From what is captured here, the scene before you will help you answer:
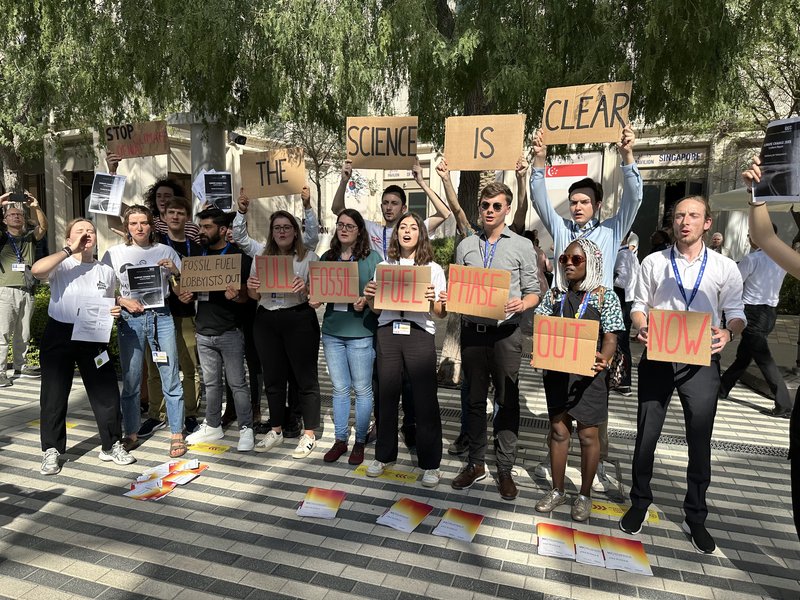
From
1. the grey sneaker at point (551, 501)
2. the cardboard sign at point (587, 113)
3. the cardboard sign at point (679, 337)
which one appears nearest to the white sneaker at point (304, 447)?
the grey sneaker at point (551, 501)

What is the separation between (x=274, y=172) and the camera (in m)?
5.23

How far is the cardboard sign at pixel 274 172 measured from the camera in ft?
17.0

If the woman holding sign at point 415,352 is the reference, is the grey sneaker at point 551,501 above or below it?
below

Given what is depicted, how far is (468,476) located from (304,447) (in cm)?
143

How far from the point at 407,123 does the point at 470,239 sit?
1345 millimetres

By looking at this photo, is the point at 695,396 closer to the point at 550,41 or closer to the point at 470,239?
the point at 470,239

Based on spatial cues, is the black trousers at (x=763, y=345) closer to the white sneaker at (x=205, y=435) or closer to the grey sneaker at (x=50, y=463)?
the white sneaker at (x=205, y=435)

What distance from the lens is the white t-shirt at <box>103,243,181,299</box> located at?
457 centimetres

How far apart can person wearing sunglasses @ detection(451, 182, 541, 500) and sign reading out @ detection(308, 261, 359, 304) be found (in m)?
0.84

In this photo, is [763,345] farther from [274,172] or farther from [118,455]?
[118,455]

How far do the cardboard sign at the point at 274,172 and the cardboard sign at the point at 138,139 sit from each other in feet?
3.84

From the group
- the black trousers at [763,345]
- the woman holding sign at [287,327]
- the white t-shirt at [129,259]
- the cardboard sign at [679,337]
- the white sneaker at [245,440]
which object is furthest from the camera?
the black trousers at [763,345]

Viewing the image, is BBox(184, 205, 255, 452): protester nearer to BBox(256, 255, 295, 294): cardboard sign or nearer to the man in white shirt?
BBox(256, 255, 295, 294): cardboard sign

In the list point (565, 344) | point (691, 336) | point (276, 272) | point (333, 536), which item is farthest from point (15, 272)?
point (691, 336)
